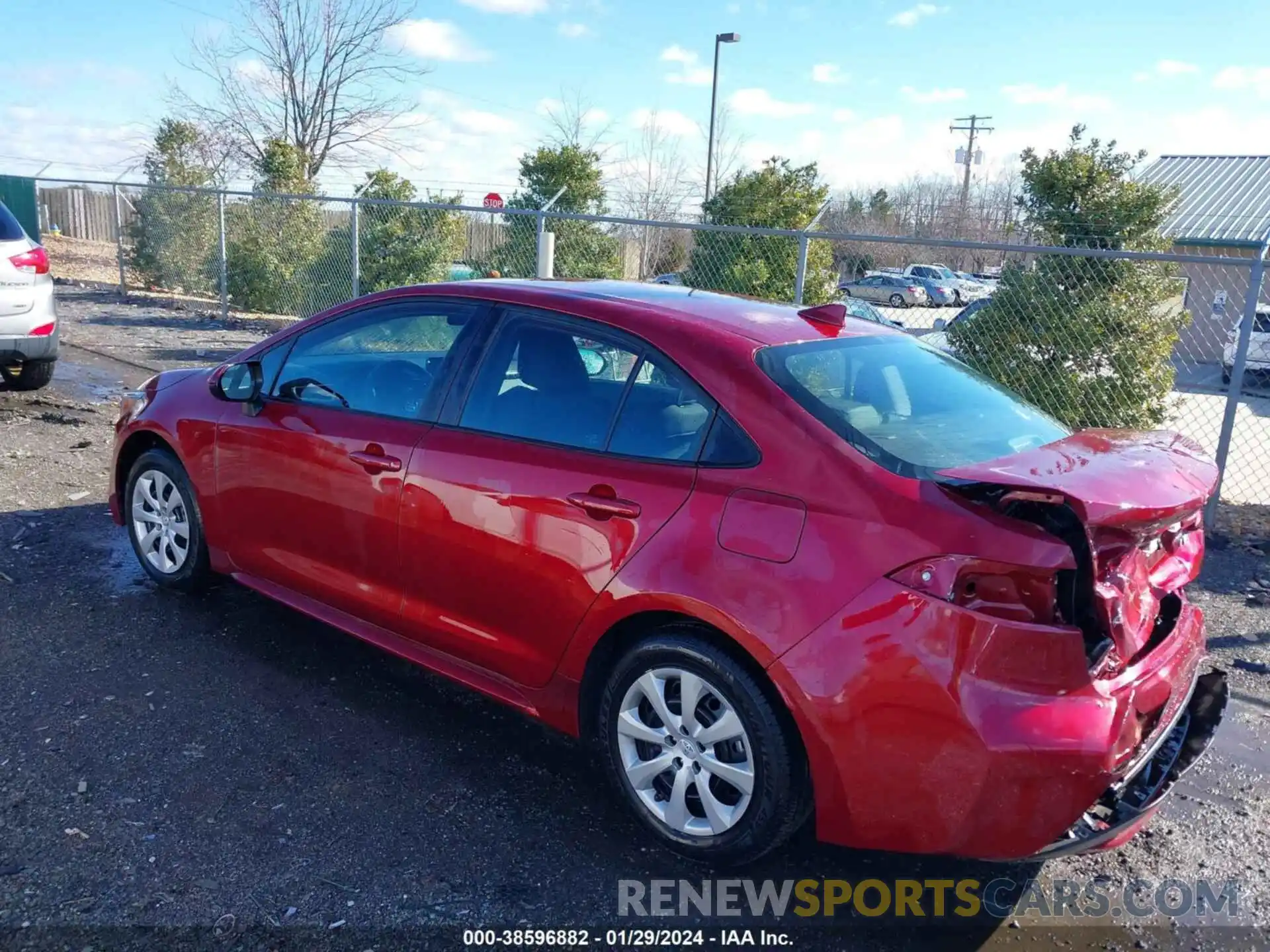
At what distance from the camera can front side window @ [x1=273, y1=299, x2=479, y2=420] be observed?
3.68 metres

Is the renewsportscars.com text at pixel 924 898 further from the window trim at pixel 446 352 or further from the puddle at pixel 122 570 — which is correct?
the puddle at pixel 122 570

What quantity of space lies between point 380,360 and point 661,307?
1.34 m

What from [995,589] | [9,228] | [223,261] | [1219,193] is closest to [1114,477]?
[995,589]

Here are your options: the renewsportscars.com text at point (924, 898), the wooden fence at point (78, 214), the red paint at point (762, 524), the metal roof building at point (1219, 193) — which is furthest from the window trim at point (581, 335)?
the wooden fence at point (78, 214)

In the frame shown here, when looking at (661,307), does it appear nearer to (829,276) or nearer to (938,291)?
(829,276)

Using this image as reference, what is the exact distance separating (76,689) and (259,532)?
35.2 inches

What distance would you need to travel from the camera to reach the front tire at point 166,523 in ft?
14.8

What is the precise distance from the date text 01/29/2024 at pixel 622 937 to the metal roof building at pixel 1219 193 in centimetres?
2179

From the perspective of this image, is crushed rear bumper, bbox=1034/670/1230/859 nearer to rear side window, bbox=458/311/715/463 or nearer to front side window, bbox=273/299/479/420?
rear side window, bbox=458/311/715/463

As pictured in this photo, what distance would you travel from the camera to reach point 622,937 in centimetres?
265

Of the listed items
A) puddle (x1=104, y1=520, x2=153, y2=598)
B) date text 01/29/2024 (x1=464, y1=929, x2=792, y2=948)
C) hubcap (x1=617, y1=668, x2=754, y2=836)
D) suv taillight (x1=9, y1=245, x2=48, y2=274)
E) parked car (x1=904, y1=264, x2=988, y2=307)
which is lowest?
date text 01/29/2024 (x1=464, y1=929, x2=792, y2=948)

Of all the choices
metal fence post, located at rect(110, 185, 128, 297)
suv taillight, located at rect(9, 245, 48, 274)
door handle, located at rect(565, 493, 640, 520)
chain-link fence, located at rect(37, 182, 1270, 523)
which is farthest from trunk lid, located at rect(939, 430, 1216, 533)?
metal fence post, located at rect(110, 185, 128, 297)

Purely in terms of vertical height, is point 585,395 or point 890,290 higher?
point 890,290

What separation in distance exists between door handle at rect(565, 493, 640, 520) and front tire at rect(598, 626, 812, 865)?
0.36 m
